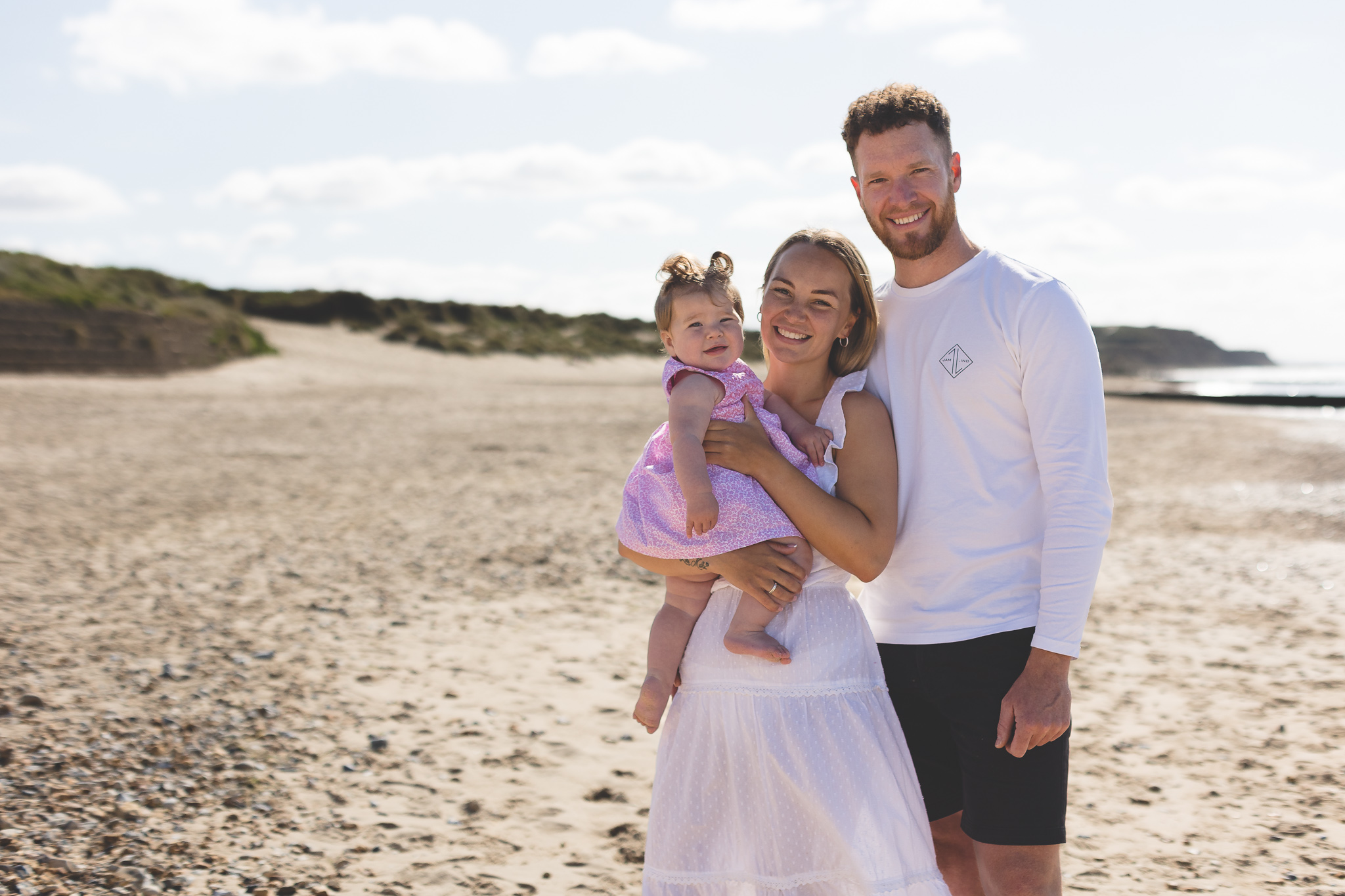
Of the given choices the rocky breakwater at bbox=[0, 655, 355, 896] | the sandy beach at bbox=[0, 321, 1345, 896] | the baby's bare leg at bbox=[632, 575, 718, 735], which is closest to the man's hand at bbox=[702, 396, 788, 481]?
the baby's bare leg at bbox=[632, 575, 718, 735]

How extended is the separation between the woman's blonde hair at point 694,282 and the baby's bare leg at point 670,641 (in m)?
0.73

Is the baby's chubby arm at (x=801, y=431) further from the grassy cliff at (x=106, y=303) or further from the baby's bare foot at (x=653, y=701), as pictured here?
the grassy cliff at (x=106, y=303)

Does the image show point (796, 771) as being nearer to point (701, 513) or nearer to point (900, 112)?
point (701, 513)

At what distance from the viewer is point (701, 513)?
2.37 metres

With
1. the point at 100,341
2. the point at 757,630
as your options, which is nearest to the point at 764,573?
the point at 757,630

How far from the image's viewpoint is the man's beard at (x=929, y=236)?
2502 millimetres


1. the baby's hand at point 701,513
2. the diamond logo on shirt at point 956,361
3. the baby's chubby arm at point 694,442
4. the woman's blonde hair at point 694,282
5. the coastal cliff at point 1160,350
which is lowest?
the baby's hand at point 701,513

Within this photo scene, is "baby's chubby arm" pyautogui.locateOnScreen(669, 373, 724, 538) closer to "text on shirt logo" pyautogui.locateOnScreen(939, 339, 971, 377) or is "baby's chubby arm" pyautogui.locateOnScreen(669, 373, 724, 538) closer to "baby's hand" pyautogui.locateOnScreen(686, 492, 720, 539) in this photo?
"baby's hand" pyautogui.locateOnScreen(686, 492, 720, 539)

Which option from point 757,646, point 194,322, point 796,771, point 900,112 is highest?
point 194,322

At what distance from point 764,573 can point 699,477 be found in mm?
290

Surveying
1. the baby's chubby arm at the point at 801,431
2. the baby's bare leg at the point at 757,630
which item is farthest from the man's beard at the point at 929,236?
the baby's bare leg at the point at 757,630

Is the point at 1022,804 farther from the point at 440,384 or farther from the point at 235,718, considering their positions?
the point at 440,384

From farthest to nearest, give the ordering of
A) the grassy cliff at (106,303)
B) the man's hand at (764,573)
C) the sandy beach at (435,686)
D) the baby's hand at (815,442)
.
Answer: the grassy cliff at (106,303) → the sandy beach at (435,686) → the baby's hand at (815,442) → the man's hand at (764,573)

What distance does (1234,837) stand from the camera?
4051 mm
